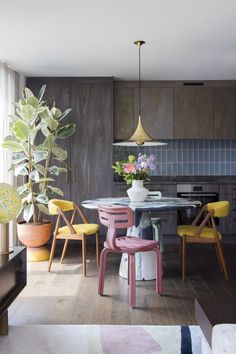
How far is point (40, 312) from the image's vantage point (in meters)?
3.05

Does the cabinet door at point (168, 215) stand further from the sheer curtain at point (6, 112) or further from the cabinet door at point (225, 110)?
the sheer curtain at point (6, 112)

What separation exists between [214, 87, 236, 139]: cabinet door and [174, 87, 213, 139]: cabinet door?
9cm

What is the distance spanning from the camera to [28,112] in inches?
177

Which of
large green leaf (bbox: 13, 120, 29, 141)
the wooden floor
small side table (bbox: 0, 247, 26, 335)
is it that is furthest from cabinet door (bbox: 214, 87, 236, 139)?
small side table (bbox: 0, 247, 26, 335)

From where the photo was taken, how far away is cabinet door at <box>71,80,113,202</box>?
5832mm

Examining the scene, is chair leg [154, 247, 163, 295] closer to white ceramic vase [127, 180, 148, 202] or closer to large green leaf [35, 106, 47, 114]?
white ceramic vase [127, 180, 148, 202]

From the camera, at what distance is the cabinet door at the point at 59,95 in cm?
582

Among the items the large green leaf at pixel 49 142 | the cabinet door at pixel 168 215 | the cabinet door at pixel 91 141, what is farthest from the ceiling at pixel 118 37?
the cabinet door at pixel 168 215

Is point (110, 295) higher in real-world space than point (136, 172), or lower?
lower

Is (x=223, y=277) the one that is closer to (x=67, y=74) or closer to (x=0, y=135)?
(x=0, y=135)

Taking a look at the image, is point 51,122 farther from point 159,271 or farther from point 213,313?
point 213,313

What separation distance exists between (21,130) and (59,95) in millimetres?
1548

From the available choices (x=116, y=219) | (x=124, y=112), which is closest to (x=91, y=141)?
(x=124, y=112)

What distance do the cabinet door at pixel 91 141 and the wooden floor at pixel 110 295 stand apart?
1.38 metres
